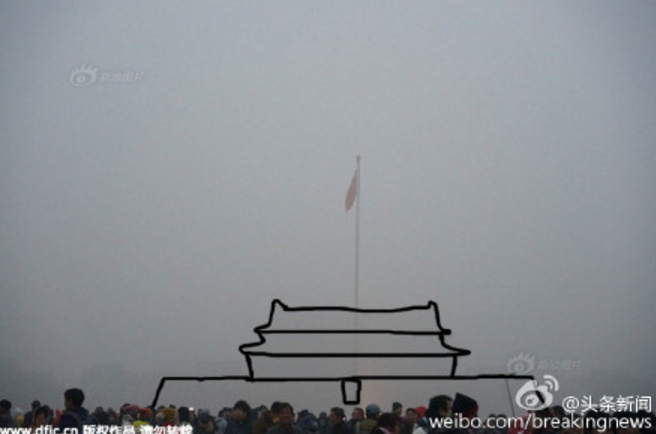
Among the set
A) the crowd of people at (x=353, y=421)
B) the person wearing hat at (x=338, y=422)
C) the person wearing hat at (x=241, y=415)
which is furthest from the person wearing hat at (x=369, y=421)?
the person wearing hat at (x=241, y=415)

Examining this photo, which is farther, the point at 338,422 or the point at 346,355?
Result: the point at 338,422

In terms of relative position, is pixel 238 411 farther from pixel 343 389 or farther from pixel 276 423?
pixel 343 389

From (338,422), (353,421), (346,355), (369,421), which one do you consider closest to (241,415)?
(369,421)

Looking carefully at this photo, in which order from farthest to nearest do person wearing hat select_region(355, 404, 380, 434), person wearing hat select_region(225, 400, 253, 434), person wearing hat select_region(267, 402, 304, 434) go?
person wearing hat select_region(225, 400, 253, 434) → person wearing hat select_region(355, 404, 380, 434) → person wearing hat select_region(267, 402, 304, 434)

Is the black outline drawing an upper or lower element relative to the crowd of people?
upper

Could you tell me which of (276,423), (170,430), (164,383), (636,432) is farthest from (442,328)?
(276,423)

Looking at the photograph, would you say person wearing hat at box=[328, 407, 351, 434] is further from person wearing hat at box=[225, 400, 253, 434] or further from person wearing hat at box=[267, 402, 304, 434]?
person wearing hat at box=[267, 402, 304, 434]

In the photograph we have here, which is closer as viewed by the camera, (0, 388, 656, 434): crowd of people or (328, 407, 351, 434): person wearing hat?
(0, 388, 656, 434): crowd of people

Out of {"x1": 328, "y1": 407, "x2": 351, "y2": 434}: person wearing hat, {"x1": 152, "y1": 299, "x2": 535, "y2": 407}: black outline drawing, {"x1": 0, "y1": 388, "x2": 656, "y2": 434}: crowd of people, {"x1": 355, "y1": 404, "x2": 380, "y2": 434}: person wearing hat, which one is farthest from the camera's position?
{"x1": 328, "y1": 407, "x2": 351, "y2": 434}: person wearing hat

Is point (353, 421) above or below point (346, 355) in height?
below

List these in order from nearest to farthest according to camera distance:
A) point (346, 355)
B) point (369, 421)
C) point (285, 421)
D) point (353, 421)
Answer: point (346, 355)
point (285, 421)
point (369, 421)
point (353, 421)

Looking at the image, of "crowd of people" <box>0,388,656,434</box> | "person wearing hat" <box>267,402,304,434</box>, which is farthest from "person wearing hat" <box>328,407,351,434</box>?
"person wearing hat" <box>267,402,304,434</box>

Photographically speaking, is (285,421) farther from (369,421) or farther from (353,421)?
(353,421)

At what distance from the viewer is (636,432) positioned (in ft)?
10.8
